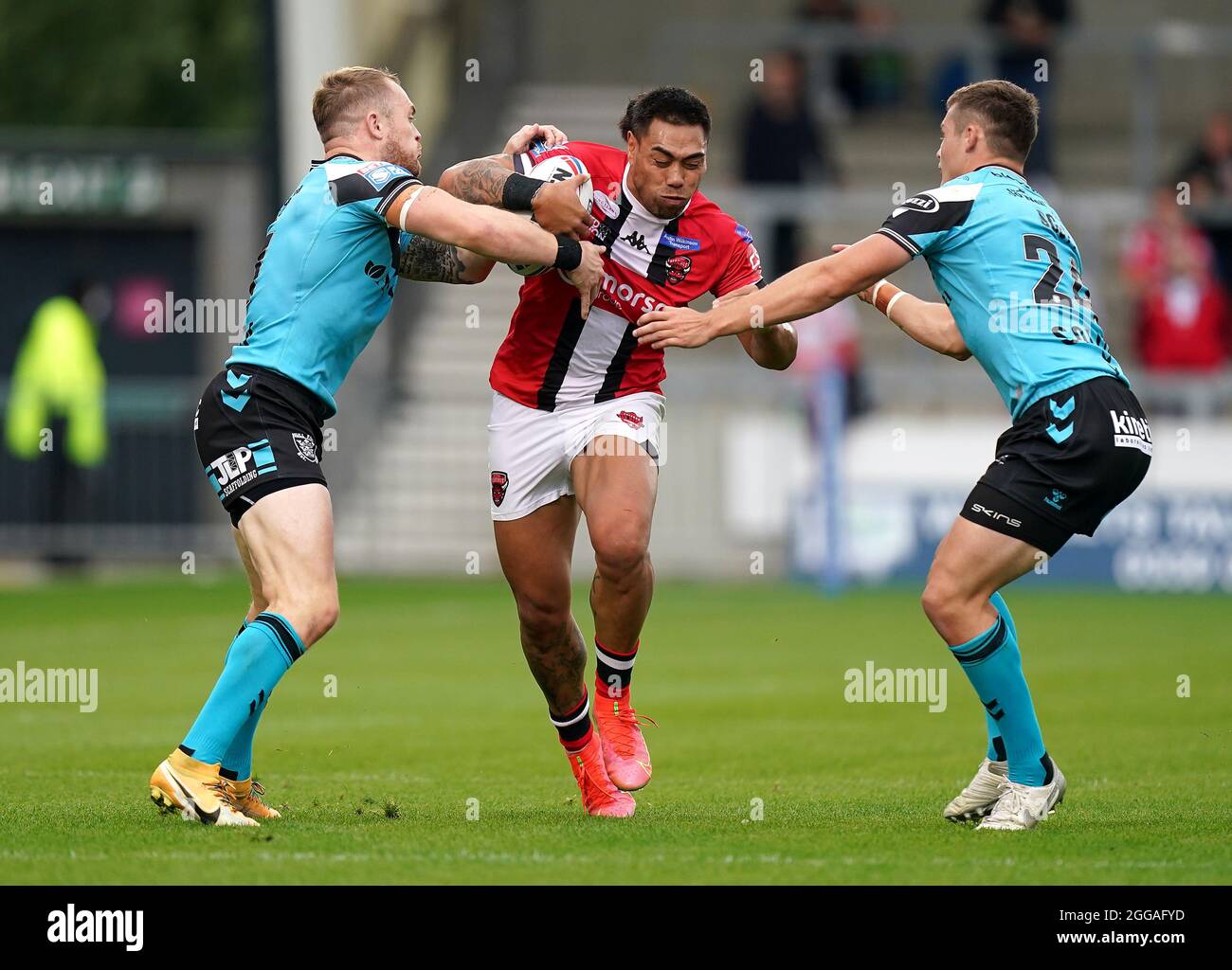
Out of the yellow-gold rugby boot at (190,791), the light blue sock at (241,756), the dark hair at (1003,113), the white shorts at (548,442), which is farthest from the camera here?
the white shorts at (548,442)

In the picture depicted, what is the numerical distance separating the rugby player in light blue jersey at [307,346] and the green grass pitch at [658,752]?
37 cm

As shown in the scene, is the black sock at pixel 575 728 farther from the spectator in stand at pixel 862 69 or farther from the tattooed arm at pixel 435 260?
the spectator in stand at pixel 862 69

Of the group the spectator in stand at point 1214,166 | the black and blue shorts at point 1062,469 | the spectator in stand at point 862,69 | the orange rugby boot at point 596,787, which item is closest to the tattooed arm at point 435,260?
the orange rugby boot at point 596,787

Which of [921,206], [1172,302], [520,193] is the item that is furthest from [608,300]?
[1172,302]

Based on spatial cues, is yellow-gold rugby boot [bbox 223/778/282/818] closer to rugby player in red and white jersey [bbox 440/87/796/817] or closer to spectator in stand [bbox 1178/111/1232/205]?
rugby player in red and white jersey [bbox 440/87/796/817]

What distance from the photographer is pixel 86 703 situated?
11.6 m

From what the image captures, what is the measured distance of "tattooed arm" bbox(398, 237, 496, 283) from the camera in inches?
310

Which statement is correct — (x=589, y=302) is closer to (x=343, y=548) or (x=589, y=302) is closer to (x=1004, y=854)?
(x=1004, y=854)

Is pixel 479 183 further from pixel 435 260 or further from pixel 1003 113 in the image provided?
pixel 1003 113

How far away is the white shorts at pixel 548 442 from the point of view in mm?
8023

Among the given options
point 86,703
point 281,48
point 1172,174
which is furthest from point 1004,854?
point 1172,174

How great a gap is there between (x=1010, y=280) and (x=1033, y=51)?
52.0 ft

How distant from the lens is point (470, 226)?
712 centimetres

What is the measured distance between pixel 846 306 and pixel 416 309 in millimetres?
5636
